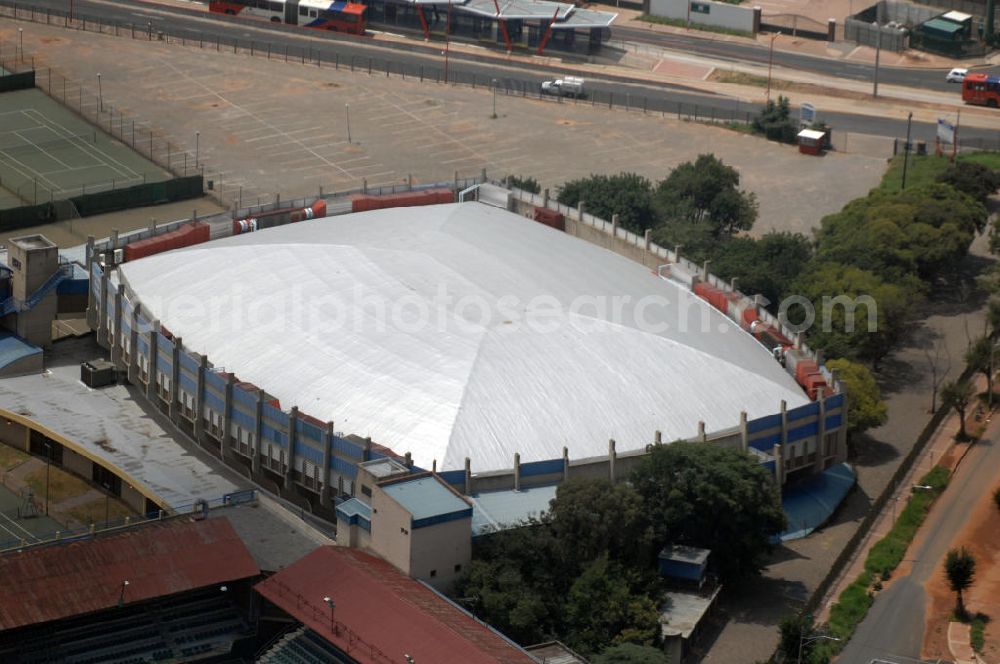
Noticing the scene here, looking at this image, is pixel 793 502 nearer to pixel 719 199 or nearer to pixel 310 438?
pixel 310 438

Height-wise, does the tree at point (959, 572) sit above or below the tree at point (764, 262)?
below

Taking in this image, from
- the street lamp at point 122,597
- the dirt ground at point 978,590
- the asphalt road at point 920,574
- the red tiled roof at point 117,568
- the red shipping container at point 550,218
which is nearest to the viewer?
→ the red tiled roof at point 117,568

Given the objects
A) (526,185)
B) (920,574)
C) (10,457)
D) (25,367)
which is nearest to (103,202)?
(526,185)

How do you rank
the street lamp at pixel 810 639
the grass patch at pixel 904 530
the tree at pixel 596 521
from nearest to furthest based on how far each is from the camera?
the street lamp at pixel 810 639 → the tree at pixel 596 521 → the grass patch at pixel 904 530

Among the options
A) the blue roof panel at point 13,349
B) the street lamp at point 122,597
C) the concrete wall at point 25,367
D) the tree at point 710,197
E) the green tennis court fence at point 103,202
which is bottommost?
the street lamp at point 122,597

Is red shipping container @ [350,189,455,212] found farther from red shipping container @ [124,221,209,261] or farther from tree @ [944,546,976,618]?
tree @ [944,546,976,618]

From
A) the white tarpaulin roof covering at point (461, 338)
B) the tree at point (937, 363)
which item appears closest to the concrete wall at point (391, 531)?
the white tarpaulin roof covering at point (461, 338)

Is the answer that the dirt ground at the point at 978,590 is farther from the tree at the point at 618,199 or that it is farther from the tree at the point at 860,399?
the tree at the point at 618,199

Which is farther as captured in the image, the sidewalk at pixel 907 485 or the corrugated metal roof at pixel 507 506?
the sidewalk at pixel 907 485
